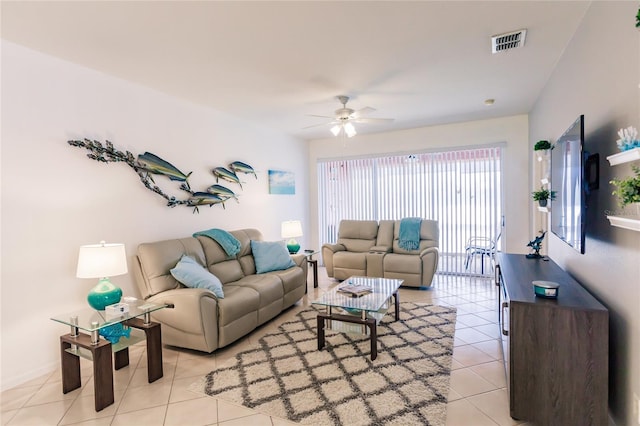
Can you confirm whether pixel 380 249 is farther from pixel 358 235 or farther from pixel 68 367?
pixel 68 367

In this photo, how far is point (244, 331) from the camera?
10.0 ft

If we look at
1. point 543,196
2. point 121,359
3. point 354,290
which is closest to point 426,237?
point 543,196

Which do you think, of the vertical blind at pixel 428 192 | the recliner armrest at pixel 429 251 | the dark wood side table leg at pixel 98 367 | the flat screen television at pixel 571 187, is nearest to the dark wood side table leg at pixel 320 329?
the dark wood side table leg at pixel 98 367

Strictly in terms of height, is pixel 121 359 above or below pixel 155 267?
below

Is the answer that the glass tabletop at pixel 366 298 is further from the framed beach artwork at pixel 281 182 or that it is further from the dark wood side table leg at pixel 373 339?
the framed beach artwork at pixel 281 182

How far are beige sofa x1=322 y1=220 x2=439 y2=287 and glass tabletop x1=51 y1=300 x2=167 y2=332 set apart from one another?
3019mm

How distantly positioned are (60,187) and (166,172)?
1.03 meters

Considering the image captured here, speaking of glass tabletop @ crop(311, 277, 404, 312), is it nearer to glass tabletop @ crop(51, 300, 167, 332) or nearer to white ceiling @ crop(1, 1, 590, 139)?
glass tabletop @ crop(51, 300, 167, 332)

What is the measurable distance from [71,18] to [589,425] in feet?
12.8

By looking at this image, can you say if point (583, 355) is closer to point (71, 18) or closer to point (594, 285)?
point (594, 285)

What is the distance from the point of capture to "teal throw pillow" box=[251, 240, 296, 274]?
3.97m

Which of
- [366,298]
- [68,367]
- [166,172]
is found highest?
[166,172]

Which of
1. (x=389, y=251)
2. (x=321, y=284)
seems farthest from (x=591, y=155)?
(x=321, y=284)

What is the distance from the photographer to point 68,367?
2293 mm
